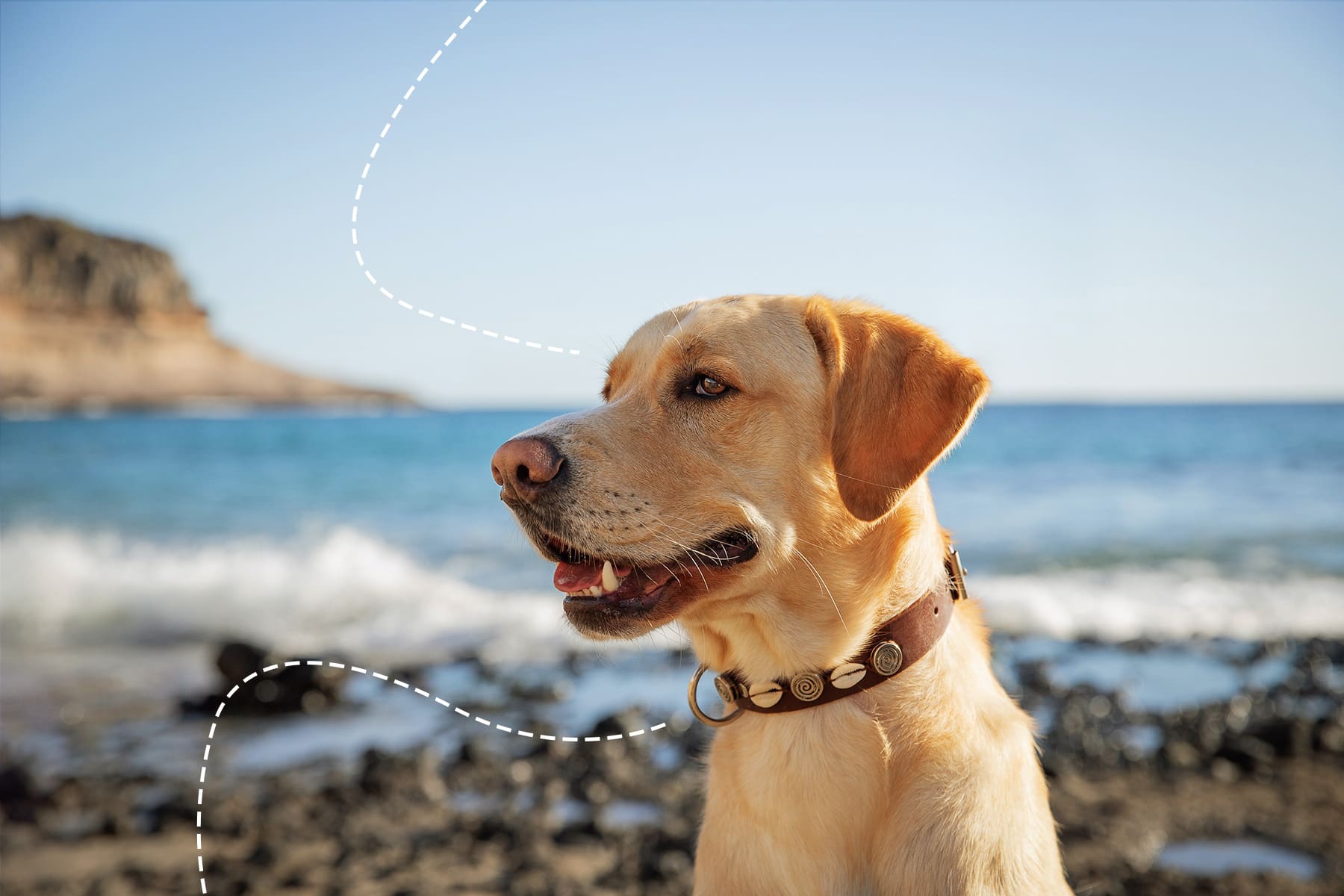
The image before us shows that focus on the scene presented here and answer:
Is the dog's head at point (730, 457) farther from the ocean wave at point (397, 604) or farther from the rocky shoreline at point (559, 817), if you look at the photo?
the ocean wave at point (397, 604)

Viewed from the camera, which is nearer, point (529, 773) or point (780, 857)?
point (780, 857)

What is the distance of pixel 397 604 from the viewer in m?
11.8

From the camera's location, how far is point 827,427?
258cm

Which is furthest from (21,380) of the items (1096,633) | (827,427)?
(827,427)

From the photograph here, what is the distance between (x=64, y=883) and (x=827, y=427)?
15.5 ft

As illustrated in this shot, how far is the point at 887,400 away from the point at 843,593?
531 millimetres

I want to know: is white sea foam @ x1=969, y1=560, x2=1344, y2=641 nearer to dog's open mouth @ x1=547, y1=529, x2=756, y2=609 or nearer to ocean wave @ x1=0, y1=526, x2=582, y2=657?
ocean wave @ x1=0, y1=526, x2=582, y2=657

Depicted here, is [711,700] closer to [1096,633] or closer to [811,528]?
[1096,633]

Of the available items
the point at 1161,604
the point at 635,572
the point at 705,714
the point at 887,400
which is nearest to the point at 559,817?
the point at 705,714

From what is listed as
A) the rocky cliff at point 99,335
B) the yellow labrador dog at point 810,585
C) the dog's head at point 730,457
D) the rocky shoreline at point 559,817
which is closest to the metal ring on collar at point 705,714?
the yellow labrador dog at point 810,585

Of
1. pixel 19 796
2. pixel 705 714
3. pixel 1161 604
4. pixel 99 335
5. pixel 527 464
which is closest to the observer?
pixel 527 464

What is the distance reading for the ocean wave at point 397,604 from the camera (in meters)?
10.0

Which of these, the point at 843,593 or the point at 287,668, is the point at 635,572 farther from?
the point at 287,668

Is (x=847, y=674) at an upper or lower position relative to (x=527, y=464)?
lower
